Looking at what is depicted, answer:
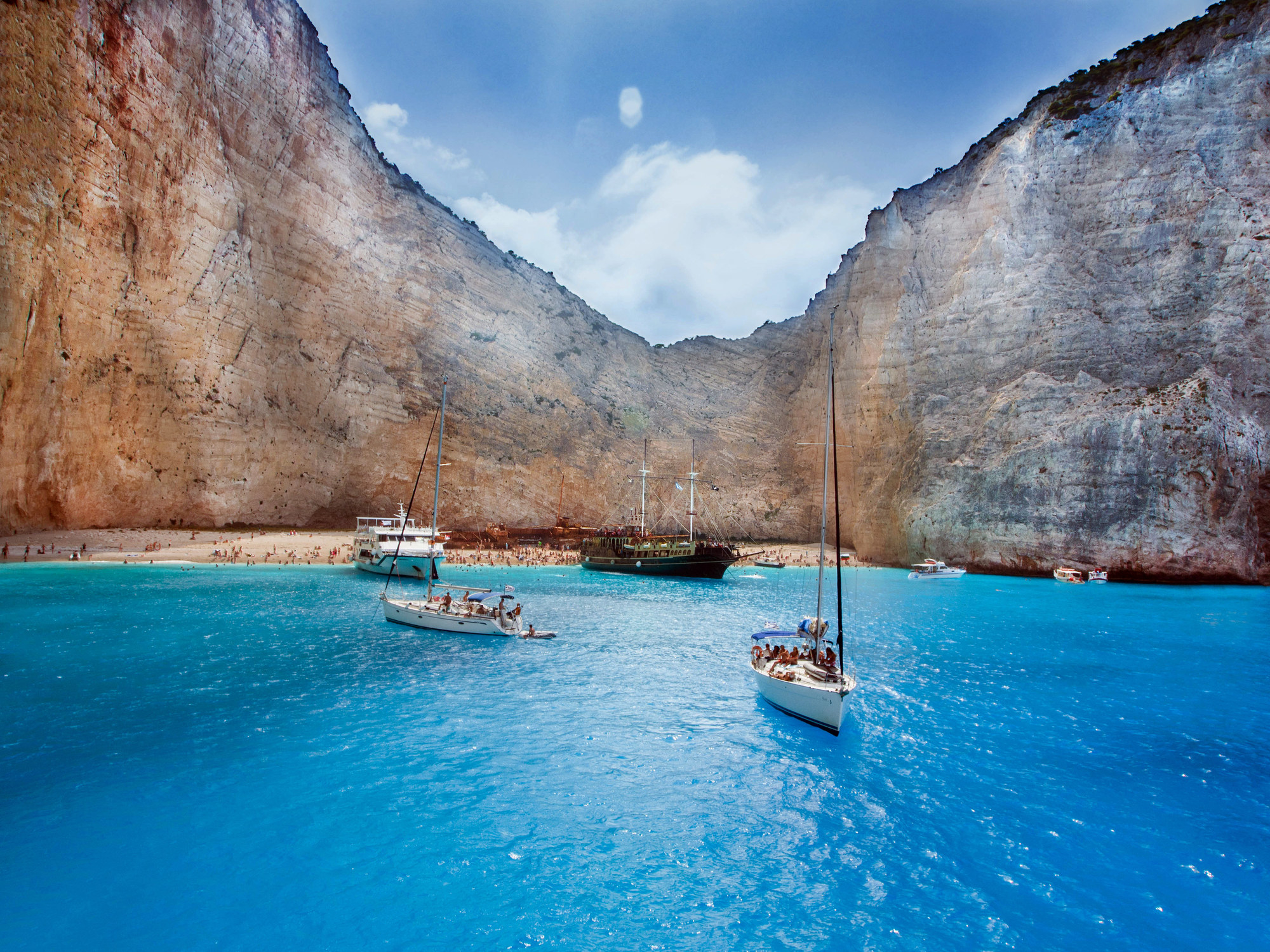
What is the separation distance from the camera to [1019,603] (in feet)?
113

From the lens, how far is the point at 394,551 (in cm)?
3988

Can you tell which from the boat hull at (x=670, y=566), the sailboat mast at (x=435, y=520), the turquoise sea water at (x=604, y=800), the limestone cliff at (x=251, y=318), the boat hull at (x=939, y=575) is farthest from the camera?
the boat hull at (x=670, y=566)

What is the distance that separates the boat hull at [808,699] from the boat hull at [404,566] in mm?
27148

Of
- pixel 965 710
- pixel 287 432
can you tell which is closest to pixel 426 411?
pixel 287 432

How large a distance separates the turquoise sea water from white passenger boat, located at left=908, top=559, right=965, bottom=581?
25.6m

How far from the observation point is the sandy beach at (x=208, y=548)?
38.4 m

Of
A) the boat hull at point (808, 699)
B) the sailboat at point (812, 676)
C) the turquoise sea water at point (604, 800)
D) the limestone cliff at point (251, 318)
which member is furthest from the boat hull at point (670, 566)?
the boat hull at point (808, 699)

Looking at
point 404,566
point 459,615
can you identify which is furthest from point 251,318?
point 459,615

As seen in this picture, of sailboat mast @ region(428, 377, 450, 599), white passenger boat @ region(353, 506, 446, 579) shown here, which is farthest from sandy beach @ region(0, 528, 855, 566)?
sailboat mast @ region(428, 377, 450, 599)

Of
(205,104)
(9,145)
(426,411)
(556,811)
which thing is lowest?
(556,811)

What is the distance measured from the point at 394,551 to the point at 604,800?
33.2m

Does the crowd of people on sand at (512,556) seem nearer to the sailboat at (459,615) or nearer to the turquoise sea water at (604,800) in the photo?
the sailboat at (459,615)

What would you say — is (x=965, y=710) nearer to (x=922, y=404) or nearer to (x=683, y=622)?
(x=683, y=622)

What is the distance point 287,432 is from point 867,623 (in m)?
48.6
